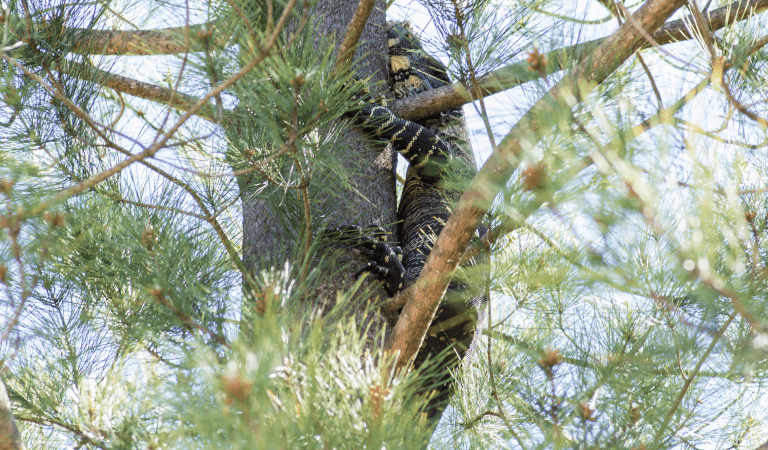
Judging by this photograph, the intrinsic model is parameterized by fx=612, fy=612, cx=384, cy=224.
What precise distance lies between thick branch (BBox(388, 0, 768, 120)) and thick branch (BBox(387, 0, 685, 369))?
0.20 ft

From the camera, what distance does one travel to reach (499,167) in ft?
4.37

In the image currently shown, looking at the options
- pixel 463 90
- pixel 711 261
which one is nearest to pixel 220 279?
pixel 463 90

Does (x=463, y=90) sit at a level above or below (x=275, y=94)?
above

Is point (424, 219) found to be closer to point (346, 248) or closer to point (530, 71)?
point (346, 248)

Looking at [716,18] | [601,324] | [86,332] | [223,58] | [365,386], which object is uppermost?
[716,18]

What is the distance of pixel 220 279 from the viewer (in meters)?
1.77

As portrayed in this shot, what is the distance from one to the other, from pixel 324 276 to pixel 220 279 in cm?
41

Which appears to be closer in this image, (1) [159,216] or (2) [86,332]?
(1) [159,216]

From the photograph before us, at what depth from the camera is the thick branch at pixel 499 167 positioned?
3.81ft

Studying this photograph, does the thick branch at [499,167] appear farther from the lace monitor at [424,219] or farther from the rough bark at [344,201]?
the rough bark at [344,201]

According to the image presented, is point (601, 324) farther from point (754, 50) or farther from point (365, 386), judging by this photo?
point (365, 386)

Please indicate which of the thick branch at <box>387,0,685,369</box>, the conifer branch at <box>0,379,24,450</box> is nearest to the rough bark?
the thick branch at <box>387,0,685,369</box>

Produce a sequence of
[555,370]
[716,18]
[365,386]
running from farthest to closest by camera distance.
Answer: [716,18] → [555,370] → [365,386]

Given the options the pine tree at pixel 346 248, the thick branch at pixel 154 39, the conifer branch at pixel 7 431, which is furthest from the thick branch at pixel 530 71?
the conifer branch at pixel 7 431
